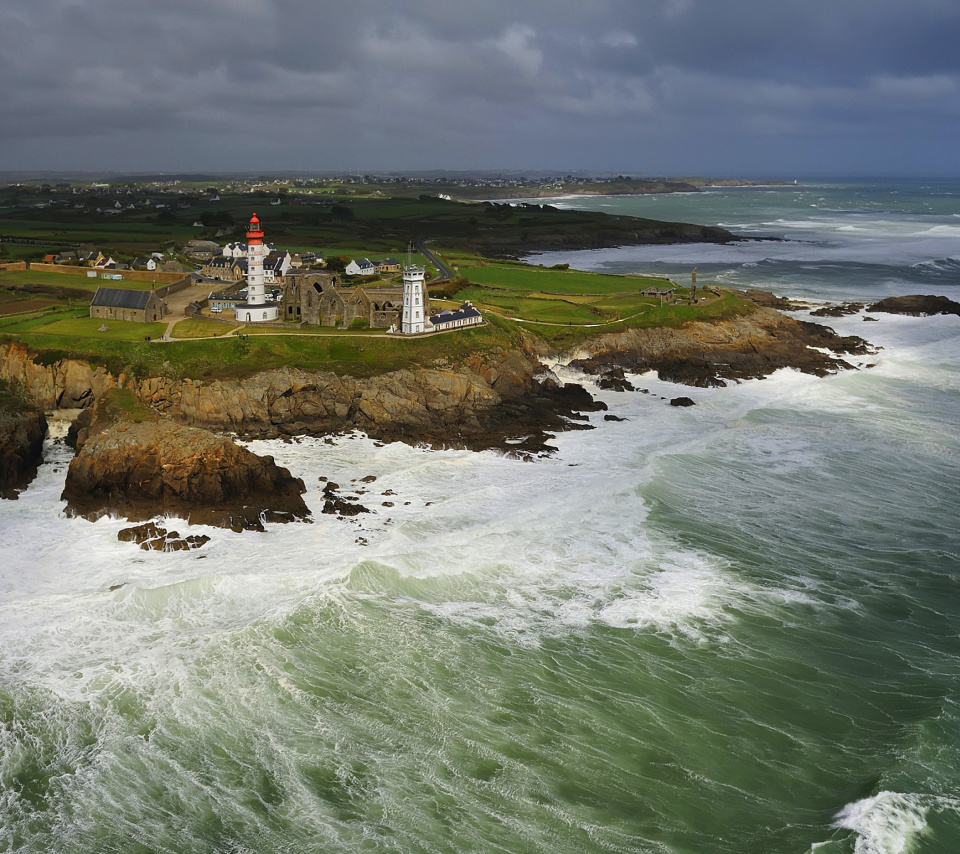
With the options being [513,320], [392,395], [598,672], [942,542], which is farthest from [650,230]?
[598,672]

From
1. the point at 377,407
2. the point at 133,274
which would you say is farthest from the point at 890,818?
the point at 133,274

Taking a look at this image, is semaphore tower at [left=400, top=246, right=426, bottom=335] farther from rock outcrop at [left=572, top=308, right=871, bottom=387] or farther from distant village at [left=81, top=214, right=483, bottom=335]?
rock outcrop at [left=572, top=308, right=871, bottom=387]

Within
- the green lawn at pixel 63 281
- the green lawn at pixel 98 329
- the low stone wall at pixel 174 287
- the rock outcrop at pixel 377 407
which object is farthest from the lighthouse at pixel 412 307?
the green lawn at pixel 63 281

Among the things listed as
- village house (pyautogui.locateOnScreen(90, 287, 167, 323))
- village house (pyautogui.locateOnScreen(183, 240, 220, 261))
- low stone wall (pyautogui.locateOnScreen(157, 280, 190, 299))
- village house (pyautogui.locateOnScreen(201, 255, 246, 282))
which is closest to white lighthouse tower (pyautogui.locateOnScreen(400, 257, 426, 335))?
village house (pyautogui.locateOnScreen(90, 287, 167, 323))

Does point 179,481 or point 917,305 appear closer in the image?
point 179,481

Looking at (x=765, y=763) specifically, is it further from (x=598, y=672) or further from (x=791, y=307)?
(x=791, y=307)

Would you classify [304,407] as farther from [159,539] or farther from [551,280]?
[551,280]
